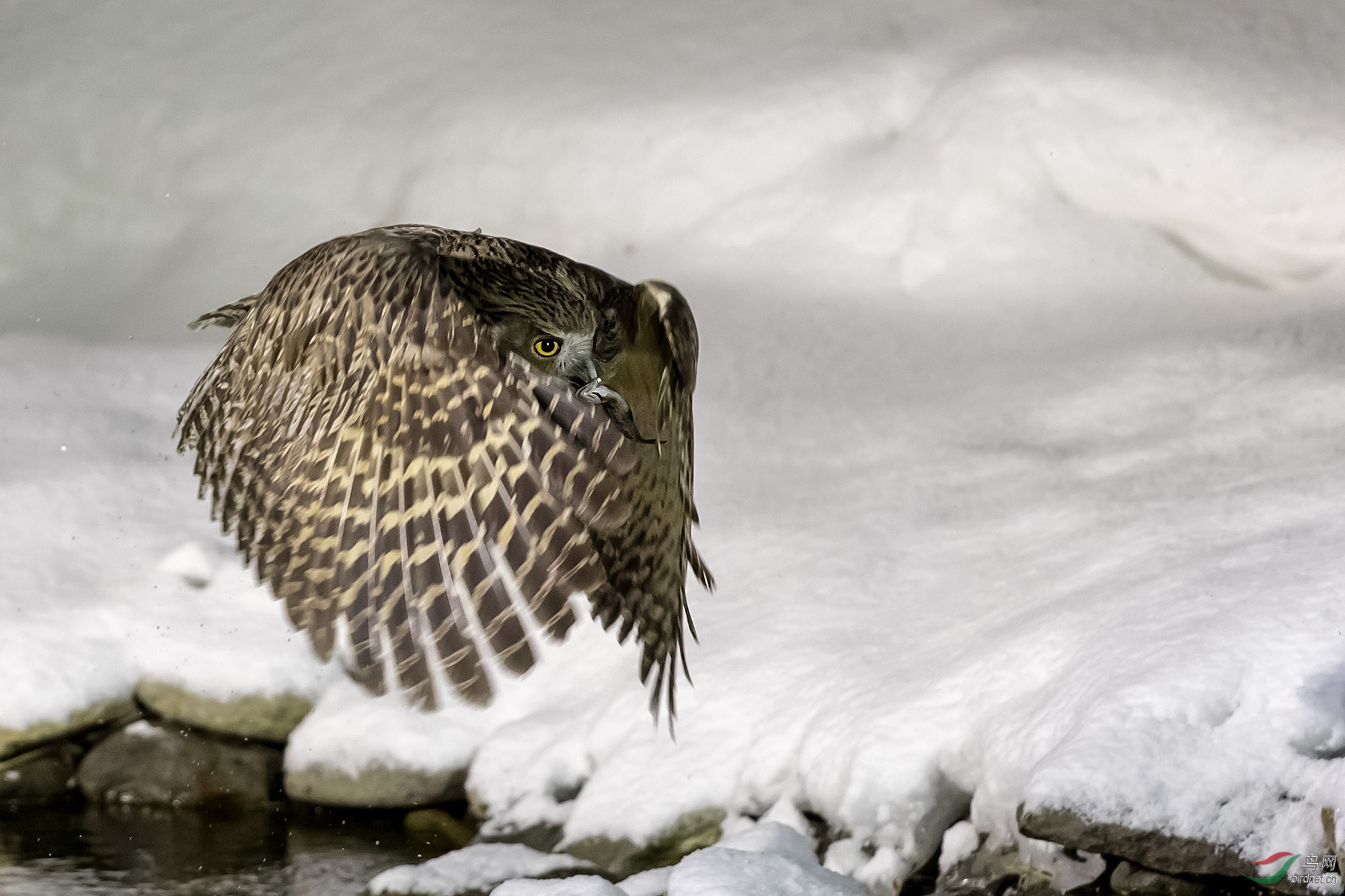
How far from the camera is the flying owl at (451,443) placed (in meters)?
1.51

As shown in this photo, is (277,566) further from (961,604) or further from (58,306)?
(58,306)

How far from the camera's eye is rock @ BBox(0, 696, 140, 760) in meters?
3.92

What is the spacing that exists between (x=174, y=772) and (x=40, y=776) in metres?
0.40

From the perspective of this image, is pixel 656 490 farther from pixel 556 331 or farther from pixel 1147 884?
pixel 1147 884

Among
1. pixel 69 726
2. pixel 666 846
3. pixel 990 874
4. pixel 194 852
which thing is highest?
pixel 990 874

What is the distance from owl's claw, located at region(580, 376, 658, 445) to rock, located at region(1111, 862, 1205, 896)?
1.58m

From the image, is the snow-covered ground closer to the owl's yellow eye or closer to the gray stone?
the gray stone

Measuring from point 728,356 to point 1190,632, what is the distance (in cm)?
277

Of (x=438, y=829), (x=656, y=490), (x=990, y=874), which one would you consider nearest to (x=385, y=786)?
(x=438, y=829)

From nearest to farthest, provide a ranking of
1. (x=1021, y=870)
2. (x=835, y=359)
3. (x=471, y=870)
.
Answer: (x=1021, y=870)
(x=471, y=870)
(x=835, y=359)

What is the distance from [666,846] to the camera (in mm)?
3289

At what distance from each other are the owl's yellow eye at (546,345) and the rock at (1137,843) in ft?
4.84

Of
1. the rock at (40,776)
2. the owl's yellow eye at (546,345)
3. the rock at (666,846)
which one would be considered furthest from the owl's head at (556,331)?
the rock at (40,776)

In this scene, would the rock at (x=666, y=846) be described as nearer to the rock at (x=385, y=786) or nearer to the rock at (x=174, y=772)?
the rock at (x=385, y=786)
